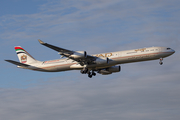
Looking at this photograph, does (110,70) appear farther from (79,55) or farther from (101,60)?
(79,55)

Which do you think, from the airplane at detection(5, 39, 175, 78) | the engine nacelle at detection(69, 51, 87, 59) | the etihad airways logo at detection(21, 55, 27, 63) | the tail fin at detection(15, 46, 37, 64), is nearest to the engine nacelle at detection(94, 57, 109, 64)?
the airplane at detection(5, 39, 175, 78)

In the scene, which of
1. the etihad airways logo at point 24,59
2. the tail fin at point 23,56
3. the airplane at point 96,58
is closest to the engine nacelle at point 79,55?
the airplane at point 96,58

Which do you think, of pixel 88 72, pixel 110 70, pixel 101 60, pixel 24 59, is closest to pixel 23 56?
pixel 24 59

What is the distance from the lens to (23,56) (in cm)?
7444

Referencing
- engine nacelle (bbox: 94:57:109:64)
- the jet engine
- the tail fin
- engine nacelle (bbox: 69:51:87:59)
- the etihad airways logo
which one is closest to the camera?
engine nacelle (bbox: 69:51:87:59)

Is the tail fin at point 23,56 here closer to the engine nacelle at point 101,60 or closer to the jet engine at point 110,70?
the jet engine at point 110,70

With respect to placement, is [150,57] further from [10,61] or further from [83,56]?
[10,61]

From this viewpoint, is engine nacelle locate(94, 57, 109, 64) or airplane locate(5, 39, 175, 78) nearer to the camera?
airplane locate(5, 39, 175, 78)

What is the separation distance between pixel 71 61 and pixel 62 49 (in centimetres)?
761

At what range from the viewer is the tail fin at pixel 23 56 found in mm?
73188

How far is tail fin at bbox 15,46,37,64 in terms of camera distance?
73.2 m

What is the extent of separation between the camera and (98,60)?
61.4m

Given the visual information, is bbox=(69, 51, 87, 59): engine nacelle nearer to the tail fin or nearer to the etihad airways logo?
the tail fin

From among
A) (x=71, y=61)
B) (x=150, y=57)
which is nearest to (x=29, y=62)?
(x=71, y=61)
